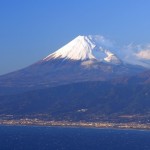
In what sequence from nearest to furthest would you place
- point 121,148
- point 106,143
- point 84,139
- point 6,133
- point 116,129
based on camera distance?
point 121,148 → point 106,143 → point 84,139 → point 6,133 → point 116,129

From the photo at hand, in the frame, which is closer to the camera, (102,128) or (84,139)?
(84,139)

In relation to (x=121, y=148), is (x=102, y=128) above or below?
above

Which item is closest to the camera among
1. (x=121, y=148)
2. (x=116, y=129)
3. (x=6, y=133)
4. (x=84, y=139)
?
(x=121, y=148)

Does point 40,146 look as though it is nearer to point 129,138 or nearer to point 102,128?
point 129,138

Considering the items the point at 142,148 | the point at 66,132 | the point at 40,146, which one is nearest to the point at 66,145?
the point at 40,146

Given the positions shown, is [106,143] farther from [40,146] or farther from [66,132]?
[66,132]

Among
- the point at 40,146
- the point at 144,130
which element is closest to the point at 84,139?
the point at 40,146
